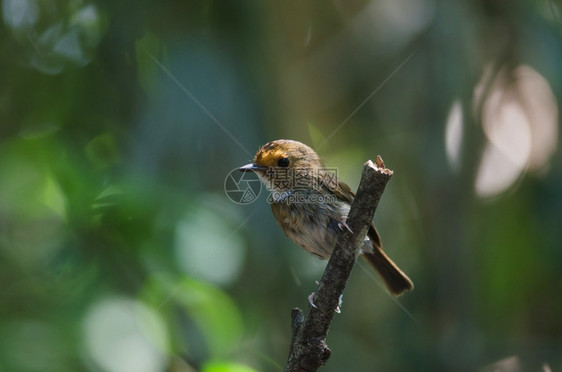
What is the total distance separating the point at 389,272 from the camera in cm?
399

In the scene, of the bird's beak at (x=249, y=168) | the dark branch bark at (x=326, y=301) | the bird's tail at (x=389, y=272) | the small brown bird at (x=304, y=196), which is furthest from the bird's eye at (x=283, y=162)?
the dark branch bark at (x=326, y=301)

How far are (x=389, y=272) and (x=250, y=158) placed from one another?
1200 millimetres

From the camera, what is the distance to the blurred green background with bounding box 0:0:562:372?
9.78 ft

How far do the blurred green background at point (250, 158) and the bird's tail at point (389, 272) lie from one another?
1.24 feet

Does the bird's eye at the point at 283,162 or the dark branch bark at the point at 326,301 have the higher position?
the bird's eye at the point at 283,162

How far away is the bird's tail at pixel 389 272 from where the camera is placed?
3.93 m

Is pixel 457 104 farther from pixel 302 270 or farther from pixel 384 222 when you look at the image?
pixel 302 270

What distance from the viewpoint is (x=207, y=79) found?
12.4 feet

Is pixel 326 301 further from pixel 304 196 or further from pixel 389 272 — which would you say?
pixel 389 272

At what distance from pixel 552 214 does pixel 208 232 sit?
2302 millimetres

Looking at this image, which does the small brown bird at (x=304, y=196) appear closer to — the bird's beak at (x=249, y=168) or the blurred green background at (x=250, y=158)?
the bird's beak at (x=249, y=168)

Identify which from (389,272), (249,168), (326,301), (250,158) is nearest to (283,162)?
(249,168)

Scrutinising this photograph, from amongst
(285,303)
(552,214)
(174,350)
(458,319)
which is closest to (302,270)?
(285,303)

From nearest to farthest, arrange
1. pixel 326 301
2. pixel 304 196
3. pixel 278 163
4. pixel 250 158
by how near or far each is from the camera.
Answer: pixel 326 301, pixel 304 196, pixel 278 163, pixel 250 158
